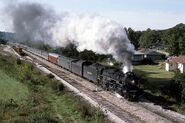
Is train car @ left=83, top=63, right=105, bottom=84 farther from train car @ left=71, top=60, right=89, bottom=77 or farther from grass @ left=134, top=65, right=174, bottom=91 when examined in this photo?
grass @ left=134, top=65, right=174, bottom=91

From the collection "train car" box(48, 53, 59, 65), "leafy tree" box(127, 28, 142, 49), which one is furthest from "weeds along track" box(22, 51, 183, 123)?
"leafy tree" box(127, 28, 142, 49)

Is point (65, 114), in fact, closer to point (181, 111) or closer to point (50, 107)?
point (50, 107)

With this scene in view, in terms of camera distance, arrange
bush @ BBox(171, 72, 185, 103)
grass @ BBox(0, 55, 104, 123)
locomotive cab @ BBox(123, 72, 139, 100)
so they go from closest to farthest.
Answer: grass @ BBox(0, 55, 104, 123) < locomotive cab @ BBox(123, 72, 139, 100) < bush @ BBox(171, 72, 185, 103)

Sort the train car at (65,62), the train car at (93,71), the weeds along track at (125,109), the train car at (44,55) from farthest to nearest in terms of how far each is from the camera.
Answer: the train car at (44,55)
the train car at (65,62)
the train car at (93,71)
the weeds along track at (125,109)

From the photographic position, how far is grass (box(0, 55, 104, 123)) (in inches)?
1030

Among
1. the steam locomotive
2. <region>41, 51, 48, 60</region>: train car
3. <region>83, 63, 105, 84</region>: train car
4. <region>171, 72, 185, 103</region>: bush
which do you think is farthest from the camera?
<region>41, 51, 48, 60</region>: train car

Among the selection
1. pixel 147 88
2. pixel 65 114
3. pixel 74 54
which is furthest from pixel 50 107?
pixel 74 54

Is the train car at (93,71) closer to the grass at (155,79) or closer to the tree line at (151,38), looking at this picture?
the grass at (155,79)

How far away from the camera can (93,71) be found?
4262cm

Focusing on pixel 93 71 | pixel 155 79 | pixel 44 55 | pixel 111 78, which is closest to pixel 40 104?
pixel 111 78

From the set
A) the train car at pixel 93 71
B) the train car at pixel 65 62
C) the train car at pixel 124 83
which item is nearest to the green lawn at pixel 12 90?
the train car at pixel 93 71

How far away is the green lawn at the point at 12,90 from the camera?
3447 cm

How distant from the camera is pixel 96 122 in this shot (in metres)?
25.0

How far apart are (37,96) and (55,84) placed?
20.3 feet
